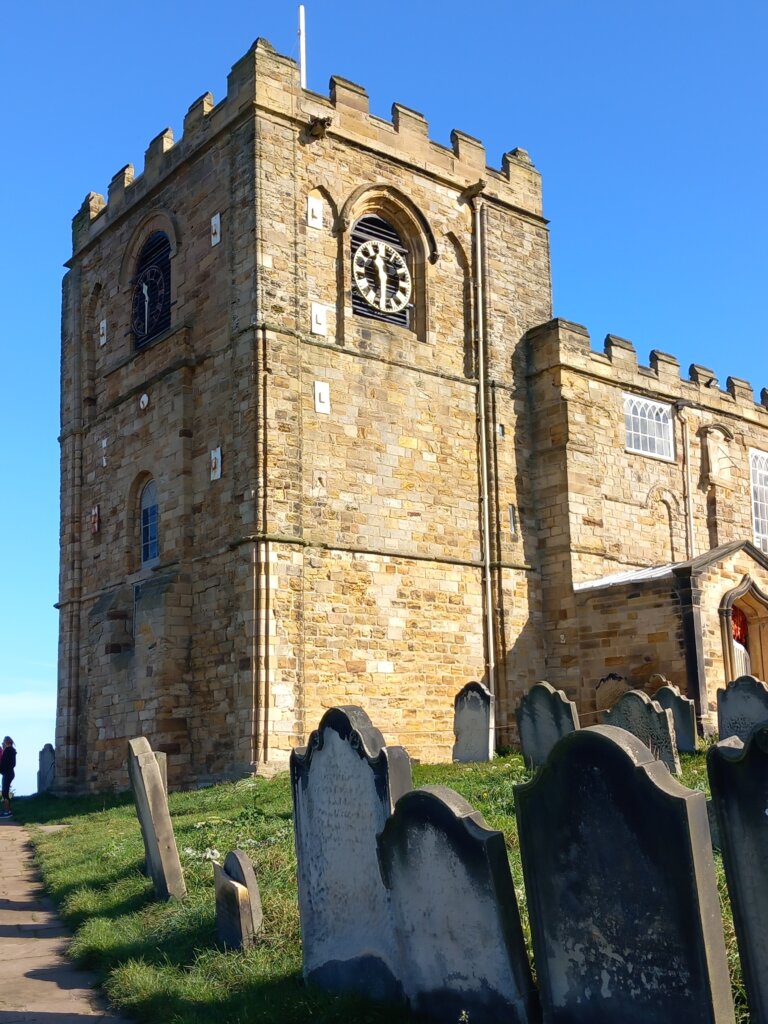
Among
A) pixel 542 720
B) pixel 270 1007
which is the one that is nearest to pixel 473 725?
pixel 542 720

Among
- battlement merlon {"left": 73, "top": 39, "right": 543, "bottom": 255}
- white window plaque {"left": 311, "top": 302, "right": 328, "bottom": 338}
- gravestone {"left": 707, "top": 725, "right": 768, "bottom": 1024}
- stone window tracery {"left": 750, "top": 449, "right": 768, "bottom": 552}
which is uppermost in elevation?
battlement merlon {"left": 73, "top": 39, "right": 543, "bottom": 255}

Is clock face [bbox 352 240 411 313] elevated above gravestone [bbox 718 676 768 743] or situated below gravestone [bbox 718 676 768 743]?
above

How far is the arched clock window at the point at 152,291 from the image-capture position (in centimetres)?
2252

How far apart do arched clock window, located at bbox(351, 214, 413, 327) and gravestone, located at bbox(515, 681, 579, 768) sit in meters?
9.70

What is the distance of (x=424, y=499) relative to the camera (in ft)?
69.3

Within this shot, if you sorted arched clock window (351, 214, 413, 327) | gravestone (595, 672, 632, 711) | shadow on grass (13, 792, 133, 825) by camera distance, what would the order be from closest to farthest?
shadow on grass (13, 792, 133, 825), gravestone (595, 672, 632, 711), arched clock window (351, 214, 413, 327)

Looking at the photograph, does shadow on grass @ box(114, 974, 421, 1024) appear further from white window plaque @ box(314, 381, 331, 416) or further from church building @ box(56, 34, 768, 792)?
white window plaque @ box(314, 381, 331, 416)

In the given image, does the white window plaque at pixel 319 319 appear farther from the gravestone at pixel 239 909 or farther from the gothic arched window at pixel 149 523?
the gravestone at pixel 239 909

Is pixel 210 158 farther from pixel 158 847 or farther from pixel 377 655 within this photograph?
pixel 158 847

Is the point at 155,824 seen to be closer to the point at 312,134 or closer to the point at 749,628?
the point at 312,134

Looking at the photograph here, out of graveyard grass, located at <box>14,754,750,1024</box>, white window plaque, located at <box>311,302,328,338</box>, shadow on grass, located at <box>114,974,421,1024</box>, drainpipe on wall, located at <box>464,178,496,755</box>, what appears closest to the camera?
shadow on grass, located at <box>114,974,421,1024</box>

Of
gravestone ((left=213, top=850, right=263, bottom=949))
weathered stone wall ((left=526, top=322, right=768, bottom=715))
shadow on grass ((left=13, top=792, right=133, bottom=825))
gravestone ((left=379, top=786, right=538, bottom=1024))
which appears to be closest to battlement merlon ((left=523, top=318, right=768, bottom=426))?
weathered stone wall ((left=526, top=322, right=768, bottom=715))

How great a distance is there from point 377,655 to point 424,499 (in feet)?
10.8

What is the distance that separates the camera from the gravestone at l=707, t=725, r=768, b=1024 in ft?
16.0
